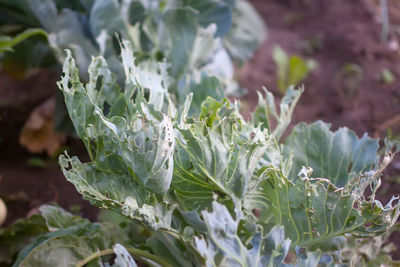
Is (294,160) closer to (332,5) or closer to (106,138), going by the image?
(106,138)

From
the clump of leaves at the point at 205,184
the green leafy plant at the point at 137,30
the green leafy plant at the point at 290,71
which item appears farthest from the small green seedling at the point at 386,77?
the clump of leaves at the point at 205,184

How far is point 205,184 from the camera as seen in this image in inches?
37.8

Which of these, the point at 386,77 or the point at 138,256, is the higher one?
the point at 138,256

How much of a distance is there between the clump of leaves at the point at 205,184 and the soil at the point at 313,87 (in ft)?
1.37

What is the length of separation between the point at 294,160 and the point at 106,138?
1.46 ft

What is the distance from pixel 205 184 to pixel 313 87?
4.59 ft

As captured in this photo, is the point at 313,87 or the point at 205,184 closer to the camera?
the point at 205,184

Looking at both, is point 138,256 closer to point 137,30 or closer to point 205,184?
point 205,184

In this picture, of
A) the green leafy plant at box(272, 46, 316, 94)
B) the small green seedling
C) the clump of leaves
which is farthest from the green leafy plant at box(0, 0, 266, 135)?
the small green seedling

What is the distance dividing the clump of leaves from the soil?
0.42 metres

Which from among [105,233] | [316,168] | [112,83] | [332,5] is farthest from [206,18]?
[332,5]

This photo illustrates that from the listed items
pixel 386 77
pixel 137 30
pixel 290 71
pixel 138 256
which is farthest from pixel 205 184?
pixel 386 77

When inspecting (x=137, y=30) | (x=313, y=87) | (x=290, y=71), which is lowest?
(x=313, y=87)

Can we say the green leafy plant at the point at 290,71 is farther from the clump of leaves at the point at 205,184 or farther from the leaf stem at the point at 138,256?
the leaf stem at the point at 138,256
